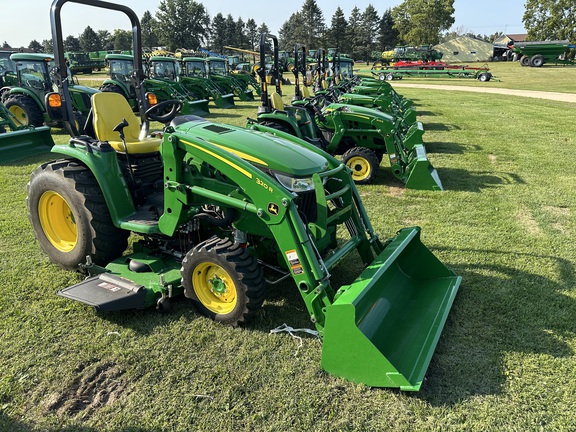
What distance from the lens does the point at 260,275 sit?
3.05m

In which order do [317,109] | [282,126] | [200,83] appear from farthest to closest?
[200,83]
[317,109]
[282,126]

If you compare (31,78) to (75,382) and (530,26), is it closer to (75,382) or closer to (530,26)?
(75,382)

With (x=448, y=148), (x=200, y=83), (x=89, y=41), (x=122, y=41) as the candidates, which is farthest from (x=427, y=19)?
(x=448, y=148)

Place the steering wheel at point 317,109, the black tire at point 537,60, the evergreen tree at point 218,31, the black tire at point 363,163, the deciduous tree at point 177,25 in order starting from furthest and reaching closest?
the evergreen tree at point 218,31
the deciduous tree at point 177,25
the black tire at point 537,60
the steering wheel at point 317,109
the black tire at point 363,163

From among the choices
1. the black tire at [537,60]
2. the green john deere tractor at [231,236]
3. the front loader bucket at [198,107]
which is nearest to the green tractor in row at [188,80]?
the front loader bucket at [198,107]

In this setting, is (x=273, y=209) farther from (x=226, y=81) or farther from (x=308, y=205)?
(x=226, y=81)

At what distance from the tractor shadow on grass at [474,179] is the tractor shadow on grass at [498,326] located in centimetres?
246

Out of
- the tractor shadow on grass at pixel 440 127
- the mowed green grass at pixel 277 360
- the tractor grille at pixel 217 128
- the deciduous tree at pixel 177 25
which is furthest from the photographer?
the deciduous tree at pixel 177 25

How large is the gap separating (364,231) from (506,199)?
347cm

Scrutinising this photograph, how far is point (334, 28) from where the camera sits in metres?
68.9

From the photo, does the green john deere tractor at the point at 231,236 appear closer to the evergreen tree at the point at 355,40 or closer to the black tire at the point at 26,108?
the black tire at the point at 26,108

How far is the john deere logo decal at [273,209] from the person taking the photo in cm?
285

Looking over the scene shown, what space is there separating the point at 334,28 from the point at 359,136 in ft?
222

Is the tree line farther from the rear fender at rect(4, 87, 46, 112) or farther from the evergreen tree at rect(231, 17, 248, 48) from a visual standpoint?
the rear fender at rect(4, 87, 46, 112)
